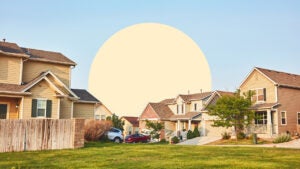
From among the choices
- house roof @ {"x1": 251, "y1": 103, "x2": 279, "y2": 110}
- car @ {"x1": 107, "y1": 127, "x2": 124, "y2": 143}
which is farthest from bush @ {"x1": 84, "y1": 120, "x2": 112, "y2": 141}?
house roof @ {"x1": 251, "y1": 103, "x2": 279, "y2": 110}

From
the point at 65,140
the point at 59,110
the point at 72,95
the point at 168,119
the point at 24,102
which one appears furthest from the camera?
the point at 168,119

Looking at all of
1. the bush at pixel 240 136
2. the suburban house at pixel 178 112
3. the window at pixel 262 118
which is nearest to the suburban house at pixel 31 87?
the bush at pixel 240 136

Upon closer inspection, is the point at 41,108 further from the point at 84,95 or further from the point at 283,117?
the point at 283,117

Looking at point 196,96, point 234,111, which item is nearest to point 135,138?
point 234,111

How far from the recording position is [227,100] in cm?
3547

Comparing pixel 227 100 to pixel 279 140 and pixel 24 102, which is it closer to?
pixel 279 140

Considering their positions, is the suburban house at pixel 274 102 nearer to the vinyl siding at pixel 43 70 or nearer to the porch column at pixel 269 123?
the porch column at pixel 269 123

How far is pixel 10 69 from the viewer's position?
26000mm

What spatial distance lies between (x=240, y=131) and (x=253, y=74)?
7.74 metres

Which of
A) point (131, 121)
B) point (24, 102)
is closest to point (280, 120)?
point (24, 102)

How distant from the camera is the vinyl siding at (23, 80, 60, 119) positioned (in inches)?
984

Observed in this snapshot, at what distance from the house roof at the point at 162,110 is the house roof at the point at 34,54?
27136 mm

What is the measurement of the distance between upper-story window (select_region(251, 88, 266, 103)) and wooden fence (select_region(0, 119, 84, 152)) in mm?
24583

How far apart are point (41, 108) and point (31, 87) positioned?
200 centimetres
